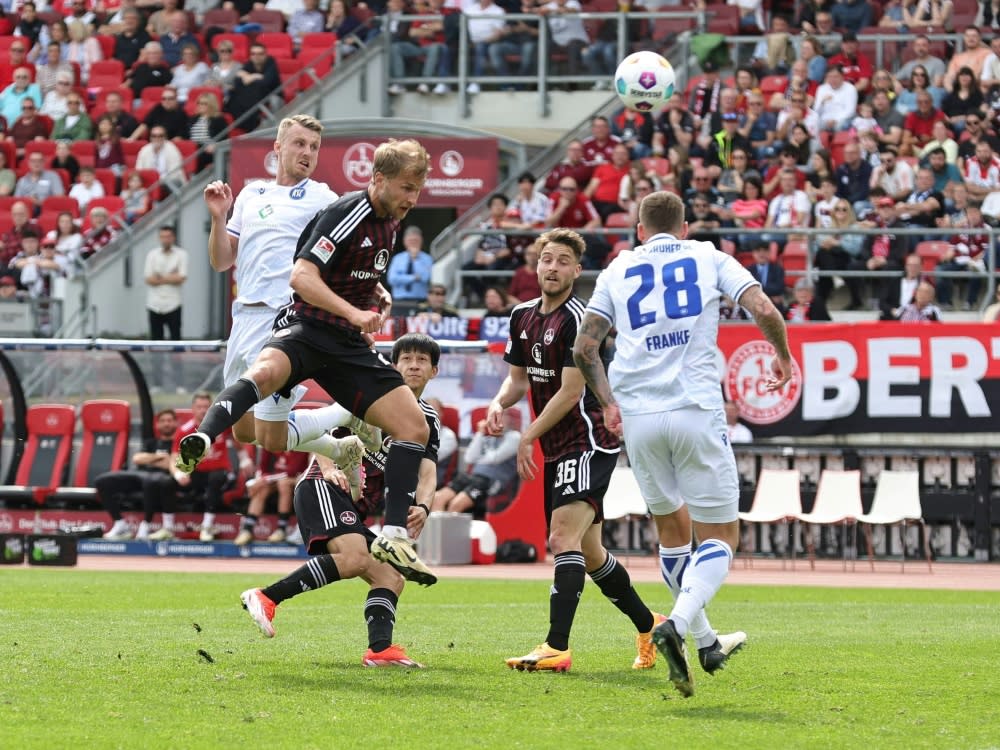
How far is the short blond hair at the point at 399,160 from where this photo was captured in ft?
27.5

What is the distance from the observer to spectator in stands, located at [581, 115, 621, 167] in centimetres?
2414

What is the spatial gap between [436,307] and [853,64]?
7.42m

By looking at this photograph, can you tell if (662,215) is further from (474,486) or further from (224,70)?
(224,70)

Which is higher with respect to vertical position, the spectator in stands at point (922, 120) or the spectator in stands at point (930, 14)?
the spectator in stands at point (930, 14)

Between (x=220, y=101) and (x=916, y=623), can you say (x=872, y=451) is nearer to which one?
(x=916, y=623)

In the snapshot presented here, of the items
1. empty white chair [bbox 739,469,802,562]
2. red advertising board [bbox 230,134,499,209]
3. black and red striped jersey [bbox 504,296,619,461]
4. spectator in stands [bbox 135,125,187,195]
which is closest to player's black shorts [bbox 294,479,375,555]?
black and red striped jersey [bbox 504,296,619,461]

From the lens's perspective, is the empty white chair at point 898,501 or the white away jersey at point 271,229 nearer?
the white away jersey at point 271,229

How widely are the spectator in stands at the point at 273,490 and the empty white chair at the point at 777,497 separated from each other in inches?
212

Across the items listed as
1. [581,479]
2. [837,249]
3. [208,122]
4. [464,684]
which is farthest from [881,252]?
[464,684]

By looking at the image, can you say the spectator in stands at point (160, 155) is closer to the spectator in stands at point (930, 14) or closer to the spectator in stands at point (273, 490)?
the spectator in stands at point (273, 490)

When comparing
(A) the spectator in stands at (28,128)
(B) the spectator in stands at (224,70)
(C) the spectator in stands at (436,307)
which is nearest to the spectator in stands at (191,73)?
(B) the spectator in stands at (224,70)

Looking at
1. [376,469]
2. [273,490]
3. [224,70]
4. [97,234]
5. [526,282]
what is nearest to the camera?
[376,469]

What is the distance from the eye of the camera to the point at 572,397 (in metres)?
9.05

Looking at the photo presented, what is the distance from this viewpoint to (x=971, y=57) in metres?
23.8
